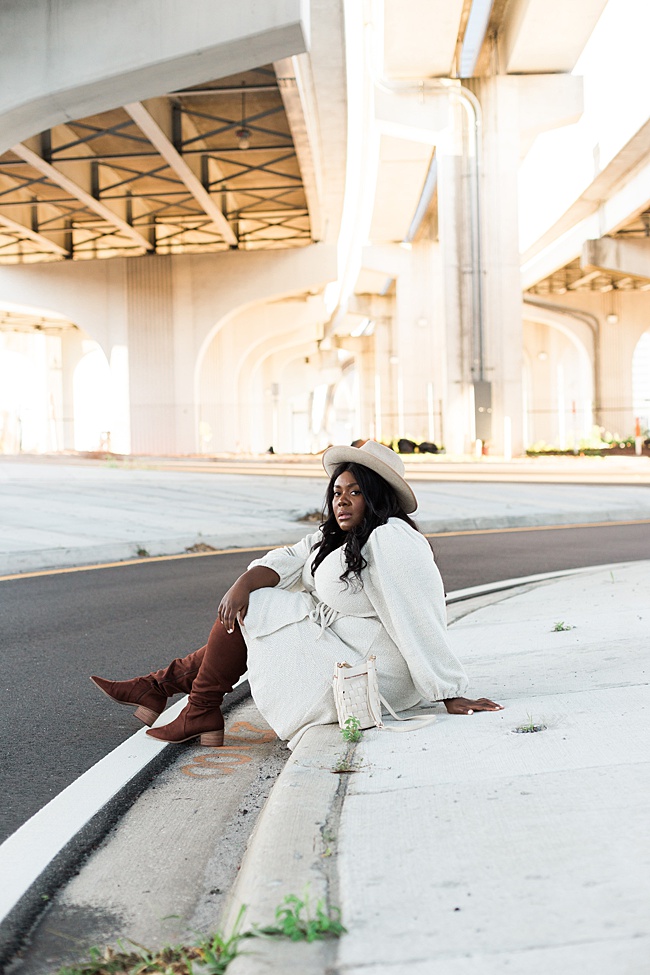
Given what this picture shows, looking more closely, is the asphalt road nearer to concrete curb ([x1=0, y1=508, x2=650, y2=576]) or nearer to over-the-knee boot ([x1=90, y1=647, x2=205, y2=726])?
over-the-knee boot ([x1=90, y1=647, x2=205, y2=726])

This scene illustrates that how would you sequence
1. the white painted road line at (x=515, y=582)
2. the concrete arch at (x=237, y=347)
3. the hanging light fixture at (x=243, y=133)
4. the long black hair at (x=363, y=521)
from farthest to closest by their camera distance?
the concrete arch at (x=237, y=347)
the hanging light fixture at (x=243, y=133)
the white painted road line at (x=515, y=582)
the long black hair at (x=363, y=521)

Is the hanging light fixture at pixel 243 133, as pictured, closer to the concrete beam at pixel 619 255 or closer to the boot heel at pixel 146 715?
the concrete beam at pixel 619 255

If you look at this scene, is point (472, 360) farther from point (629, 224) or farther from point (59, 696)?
point (59, 696)

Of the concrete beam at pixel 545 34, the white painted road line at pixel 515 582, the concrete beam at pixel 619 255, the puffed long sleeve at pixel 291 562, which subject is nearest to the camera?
the puffed long sleeve at pixel 291 562

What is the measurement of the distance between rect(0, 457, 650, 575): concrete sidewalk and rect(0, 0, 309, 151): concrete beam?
5.94 metres

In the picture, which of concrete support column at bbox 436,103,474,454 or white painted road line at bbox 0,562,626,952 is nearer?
white painted road line at bbox 0,562,626,952

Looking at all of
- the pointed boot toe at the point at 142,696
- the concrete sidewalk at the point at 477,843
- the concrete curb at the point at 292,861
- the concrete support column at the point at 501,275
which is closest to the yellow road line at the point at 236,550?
the pointed boot toe at the point at 142,696

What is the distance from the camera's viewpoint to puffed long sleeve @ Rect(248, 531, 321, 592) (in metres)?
4.91

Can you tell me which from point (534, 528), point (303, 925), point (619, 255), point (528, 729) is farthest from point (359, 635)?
point (619, 255)

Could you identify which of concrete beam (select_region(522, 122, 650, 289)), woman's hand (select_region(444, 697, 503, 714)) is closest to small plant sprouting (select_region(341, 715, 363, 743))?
woman's hand (select_region(444, 697, 503, 714))

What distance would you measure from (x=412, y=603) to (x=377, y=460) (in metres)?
0.62

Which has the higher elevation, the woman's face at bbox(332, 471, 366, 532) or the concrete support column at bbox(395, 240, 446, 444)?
the concrete support column at bbox(395, 240, 446, 444)

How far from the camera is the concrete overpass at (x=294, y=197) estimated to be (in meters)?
15.7

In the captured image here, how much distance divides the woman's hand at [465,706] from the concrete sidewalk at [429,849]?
0.05 metres
